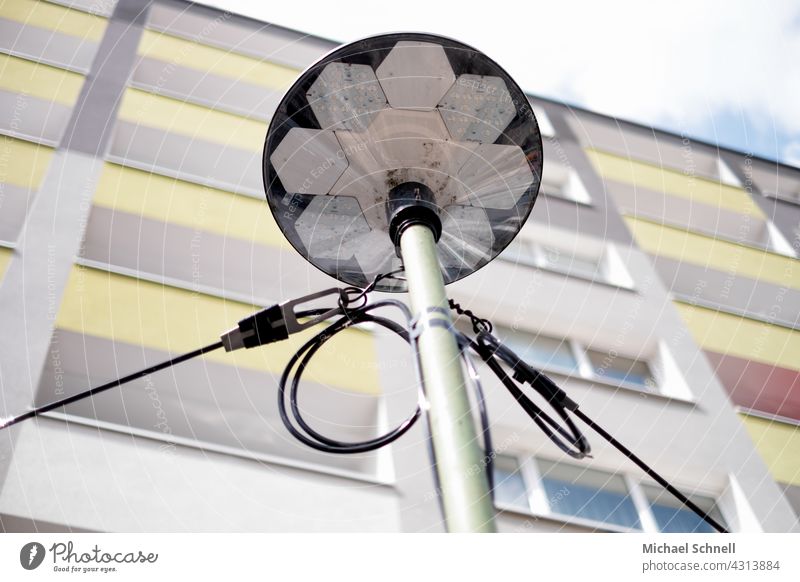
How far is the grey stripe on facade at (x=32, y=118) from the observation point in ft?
19.7

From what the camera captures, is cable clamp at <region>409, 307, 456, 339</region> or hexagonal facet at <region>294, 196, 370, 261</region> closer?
cable clamp at <region>409, 307, 456, 339</region>

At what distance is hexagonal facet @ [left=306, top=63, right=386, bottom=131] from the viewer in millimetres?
1593

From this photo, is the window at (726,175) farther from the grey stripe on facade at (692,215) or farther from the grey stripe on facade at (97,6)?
the grey stripe on facade at (97,6)

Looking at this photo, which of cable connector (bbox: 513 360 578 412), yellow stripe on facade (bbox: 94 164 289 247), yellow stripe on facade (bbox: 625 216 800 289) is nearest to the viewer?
cable connector (bbox: 513 360 578 412)

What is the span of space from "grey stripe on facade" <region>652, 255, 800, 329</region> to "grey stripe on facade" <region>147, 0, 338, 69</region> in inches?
183

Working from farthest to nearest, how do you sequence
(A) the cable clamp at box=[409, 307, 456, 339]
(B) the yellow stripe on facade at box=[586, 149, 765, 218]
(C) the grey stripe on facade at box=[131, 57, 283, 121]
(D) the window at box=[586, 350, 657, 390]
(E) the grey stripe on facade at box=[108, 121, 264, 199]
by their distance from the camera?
(B) the yellow stripe on facade at box=[586, 149, 765, 218], (C) the grey stripe on facade at box=[131, 57, 283, 121], (E) the grey stripe on facade at box=[108, 121, 264, 199], (D) the window at box=[586, 350, 657, 390], (A) the cable clamp at box=[409, 307, 456, 339]

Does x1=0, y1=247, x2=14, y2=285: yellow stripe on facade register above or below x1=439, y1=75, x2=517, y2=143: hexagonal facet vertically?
above

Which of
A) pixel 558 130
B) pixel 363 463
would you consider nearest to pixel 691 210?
pixel 558 130

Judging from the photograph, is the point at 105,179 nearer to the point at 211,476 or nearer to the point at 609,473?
the point at 211,476

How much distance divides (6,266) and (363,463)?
8.65 feet

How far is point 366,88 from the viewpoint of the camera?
161cm

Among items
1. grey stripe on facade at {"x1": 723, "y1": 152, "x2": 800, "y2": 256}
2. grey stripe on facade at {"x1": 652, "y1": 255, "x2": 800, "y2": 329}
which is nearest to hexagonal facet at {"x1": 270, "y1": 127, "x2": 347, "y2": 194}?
grey stripe on facade at {"x1": 652, "y1": 255, "x2": 800, "y2": 329}

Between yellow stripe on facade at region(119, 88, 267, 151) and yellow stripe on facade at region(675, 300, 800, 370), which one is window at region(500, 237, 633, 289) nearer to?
yellow stripe on facade at region(675, 300, 800, 370)

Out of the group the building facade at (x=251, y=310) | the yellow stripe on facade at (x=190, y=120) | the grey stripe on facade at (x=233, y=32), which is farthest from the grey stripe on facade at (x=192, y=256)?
the grey stripe on facade at (x=233, y=32)
